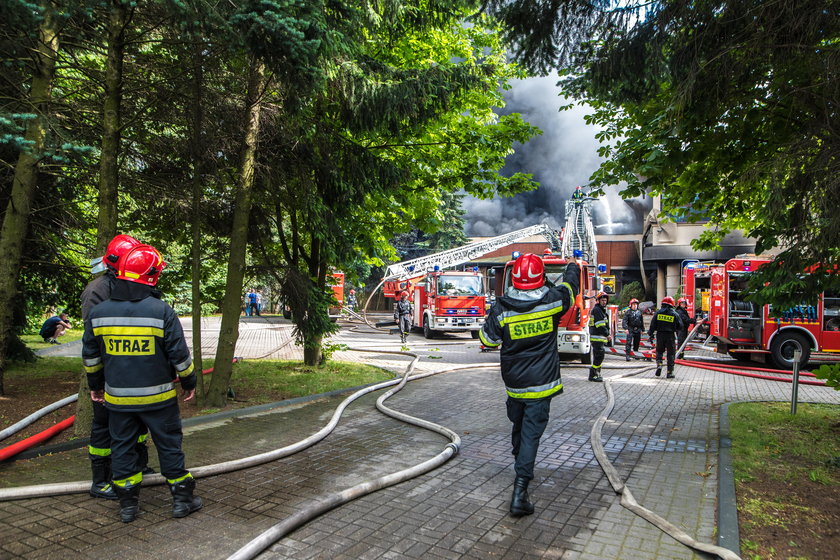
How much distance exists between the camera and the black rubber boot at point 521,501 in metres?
3.97

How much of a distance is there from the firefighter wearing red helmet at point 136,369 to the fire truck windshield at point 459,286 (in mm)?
17369

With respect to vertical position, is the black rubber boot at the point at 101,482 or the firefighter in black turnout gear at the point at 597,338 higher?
the firefighter in black turnout gear at the point at 597,338

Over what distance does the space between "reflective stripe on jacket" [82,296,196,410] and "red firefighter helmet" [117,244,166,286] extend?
0.16 m

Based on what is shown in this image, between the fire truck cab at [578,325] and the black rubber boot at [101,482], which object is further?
the fire truck cab at [578,325]

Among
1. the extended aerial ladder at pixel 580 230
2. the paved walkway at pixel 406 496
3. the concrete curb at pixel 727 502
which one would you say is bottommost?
the paved walkway at pixel 406 496

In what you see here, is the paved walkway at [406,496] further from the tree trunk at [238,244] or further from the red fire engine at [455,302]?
the red fire engine at [455,302]

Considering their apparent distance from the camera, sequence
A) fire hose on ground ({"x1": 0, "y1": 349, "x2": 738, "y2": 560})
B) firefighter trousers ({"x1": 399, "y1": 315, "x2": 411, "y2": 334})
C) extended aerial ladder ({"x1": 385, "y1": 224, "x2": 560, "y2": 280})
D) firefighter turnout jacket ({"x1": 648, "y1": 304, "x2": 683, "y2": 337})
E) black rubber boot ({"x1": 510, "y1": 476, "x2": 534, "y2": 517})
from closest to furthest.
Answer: fire hose on ground ({"x1": 0, "y1": 349, "x2": 738, "y2": 560}), black rubber boot ({"x1": 510, "y1": 476, "x2": 534, "y2": 517}), firefighter turnout jacket ({"x1": 648, "y1": 304, "x2": 683, "y2": 337}), firefighter trousers ({"x1": 399, "y1": 315, "x2": 411, "y2": 334}), extended aerial ladder ({"x1": 385, "y1": 224, "x2": 560, "y2": 280})

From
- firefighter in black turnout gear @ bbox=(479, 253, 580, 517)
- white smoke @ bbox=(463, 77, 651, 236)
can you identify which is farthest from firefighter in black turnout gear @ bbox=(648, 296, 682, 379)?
white smoke @ bbox=(463, 77, 651, 236)

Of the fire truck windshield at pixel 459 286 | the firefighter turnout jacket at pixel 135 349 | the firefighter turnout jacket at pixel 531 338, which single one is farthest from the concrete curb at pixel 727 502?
the fire truck windshield at pixel 459 286

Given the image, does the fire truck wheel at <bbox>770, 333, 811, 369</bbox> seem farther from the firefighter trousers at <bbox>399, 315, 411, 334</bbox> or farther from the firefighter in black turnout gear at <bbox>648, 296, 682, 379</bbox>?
the firefighter trousers at <bbox>399, 315, 411, 334</bbox>

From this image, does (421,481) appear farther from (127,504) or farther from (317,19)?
(317,19)

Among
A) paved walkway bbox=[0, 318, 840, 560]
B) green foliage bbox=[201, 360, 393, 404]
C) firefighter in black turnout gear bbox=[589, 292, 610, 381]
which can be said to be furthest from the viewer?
firefighter in black turnout gear bbox=[589, 292, 610, 381]

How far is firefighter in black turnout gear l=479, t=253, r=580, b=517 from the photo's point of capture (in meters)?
4.22

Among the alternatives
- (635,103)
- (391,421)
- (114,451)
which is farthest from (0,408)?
(635,103)
